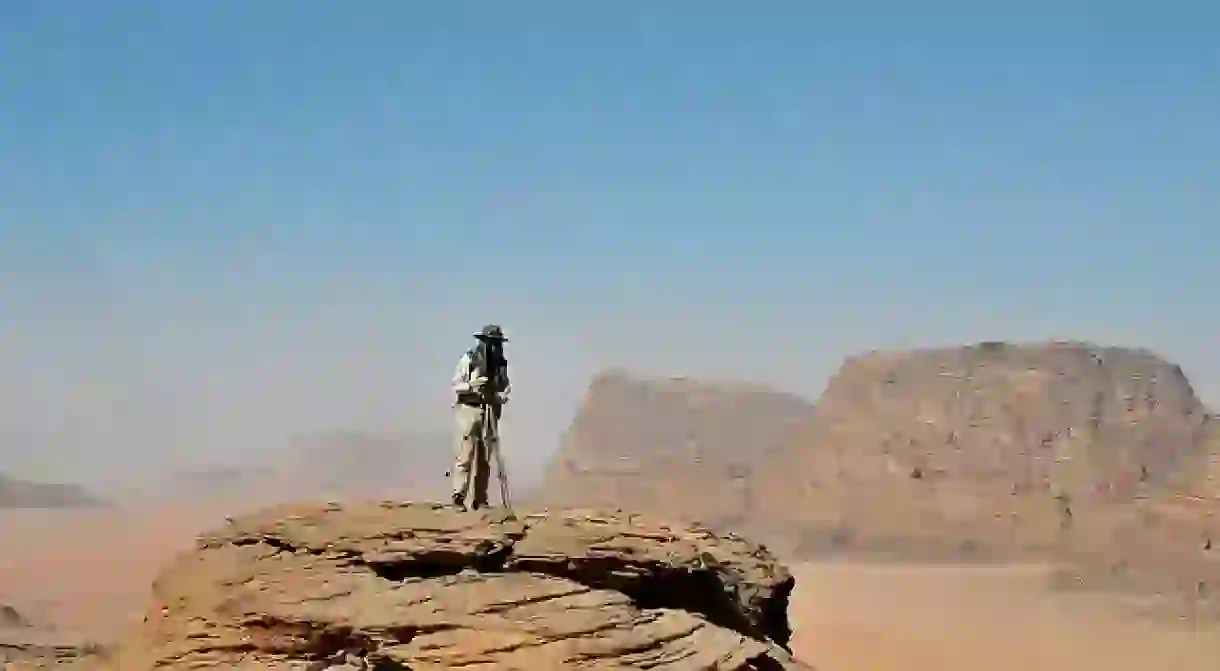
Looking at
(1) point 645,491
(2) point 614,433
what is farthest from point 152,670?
(2) point 614,433

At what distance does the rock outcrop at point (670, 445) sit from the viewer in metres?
88.8

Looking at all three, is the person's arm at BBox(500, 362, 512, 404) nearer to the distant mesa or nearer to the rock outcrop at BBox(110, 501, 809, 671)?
the rock outcrop at BBox(110, 501, 809, 671)

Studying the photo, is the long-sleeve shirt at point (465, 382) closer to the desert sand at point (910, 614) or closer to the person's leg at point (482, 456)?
the person's leg at point (482, 456)

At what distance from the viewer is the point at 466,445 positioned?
14.2m

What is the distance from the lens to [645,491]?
295 ft

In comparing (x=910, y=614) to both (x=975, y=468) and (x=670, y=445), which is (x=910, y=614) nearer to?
(x=975, y=468)

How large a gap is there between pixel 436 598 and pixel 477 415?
9.99ft

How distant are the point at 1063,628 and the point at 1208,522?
25.1 feet

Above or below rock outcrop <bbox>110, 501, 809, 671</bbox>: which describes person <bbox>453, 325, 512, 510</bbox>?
above

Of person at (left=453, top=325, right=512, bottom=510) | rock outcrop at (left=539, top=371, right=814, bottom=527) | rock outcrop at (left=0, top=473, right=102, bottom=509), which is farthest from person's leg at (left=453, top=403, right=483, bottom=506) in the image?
rock outcrop at (left=0, top=473, right=102, bottom=509)

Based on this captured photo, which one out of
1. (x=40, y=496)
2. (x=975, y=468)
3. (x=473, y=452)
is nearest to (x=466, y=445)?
(x=473, y=452)

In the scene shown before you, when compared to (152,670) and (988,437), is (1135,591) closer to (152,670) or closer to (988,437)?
(988,437)

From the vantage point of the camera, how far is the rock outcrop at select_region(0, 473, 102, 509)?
4958 inches

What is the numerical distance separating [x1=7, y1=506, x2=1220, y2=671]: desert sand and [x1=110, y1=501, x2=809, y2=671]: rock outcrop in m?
24.6
